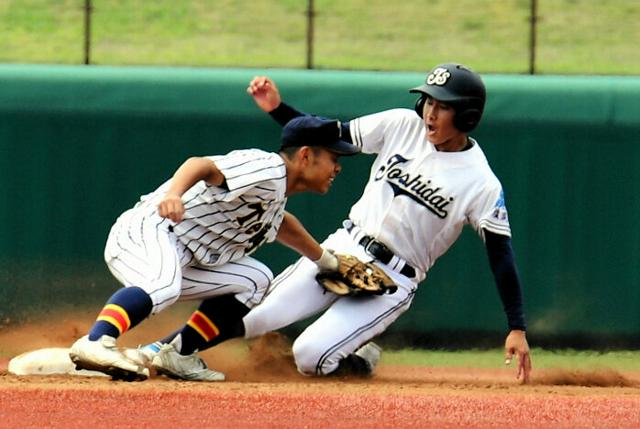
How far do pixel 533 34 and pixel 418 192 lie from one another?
8.09 ft

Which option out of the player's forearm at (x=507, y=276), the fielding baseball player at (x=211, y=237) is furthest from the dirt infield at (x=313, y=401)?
the player's forearm at (x=507, y=276)

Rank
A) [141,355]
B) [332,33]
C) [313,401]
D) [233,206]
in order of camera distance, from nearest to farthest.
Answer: [313,401]
[233,206]
[141,355]
[332,33]

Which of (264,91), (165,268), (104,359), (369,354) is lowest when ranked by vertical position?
(369,354)

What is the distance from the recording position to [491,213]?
5594mm

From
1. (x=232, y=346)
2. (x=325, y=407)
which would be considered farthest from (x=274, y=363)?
(x=325, y=407)

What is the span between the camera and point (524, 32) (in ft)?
27.8

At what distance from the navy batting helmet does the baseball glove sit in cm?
71

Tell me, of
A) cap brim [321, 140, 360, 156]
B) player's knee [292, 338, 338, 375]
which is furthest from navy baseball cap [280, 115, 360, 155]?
player's knee [292, 338, 338, 375]

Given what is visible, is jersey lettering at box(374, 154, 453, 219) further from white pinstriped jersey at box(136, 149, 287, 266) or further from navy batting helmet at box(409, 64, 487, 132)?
white pinstriped jersey at box(136, 149, 287, 266)

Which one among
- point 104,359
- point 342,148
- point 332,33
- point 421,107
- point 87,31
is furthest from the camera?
point 332,33

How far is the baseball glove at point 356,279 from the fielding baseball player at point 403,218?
9 centimetres

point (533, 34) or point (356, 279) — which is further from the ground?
point (533, 34)

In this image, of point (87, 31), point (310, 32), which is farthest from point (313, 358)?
point (87, 31)

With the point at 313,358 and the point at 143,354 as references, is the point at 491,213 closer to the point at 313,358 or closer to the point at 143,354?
the point at 313,358
